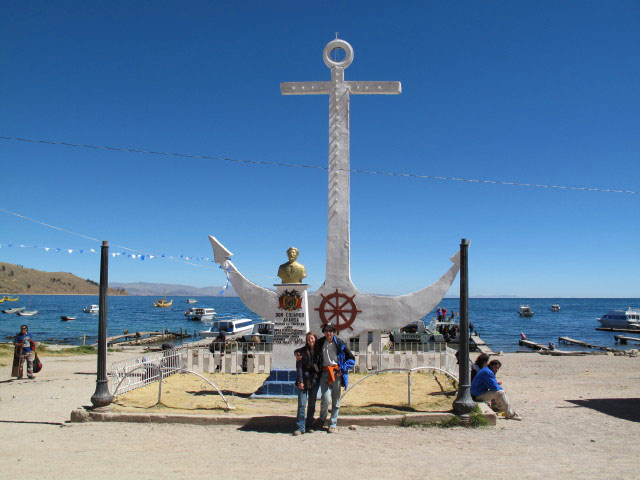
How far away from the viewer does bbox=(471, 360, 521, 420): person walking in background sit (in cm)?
905

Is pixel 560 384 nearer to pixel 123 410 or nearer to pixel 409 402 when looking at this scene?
pixel 409 402

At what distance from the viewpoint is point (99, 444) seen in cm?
748

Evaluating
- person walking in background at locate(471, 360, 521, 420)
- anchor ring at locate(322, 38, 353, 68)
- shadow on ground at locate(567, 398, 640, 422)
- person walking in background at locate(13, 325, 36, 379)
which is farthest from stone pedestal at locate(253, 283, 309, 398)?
person walking in background at locate(13, 325, 36, 379)

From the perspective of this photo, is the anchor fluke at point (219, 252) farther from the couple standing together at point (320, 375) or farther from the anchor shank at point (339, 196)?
the couple standing together at point (320, 375)

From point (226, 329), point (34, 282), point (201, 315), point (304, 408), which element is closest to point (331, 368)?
point (304, 408)

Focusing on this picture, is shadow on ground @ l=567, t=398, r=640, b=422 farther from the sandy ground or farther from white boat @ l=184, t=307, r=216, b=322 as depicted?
white boat @ l=184, t=307, r=216, b=322

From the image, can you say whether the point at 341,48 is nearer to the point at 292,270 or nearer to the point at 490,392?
the point at 292,270

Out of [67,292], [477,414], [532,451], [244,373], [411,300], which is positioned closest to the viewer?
[532,451]

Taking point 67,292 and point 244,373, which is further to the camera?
point 67,292

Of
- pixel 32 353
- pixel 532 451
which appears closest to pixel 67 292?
pixel 32 353

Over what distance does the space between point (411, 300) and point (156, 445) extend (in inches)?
245

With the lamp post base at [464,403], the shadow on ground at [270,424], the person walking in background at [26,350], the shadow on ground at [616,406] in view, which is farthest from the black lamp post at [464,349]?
the person walking in background at [26,350]

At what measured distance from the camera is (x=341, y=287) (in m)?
11.8

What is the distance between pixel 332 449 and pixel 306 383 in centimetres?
112
